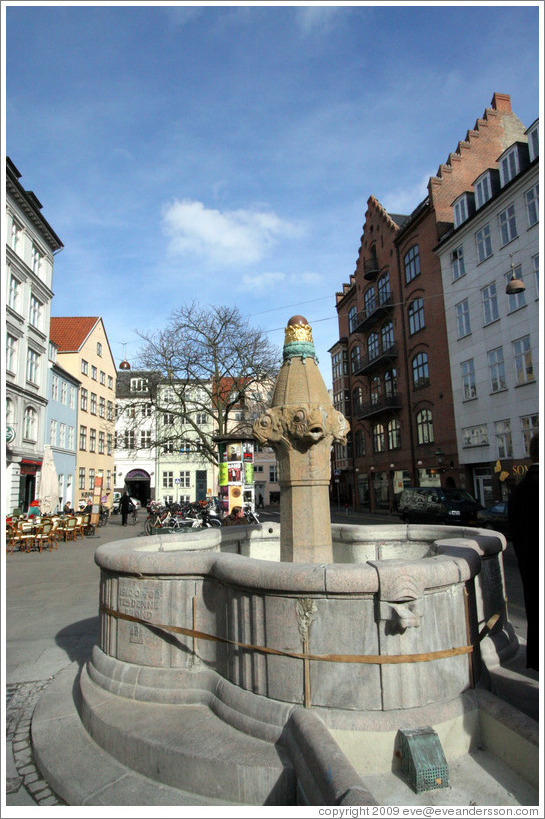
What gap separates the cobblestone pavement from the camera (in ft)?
10.5

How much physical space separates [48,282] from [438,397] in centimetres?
2394

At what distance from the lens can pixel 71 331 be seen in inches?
1612

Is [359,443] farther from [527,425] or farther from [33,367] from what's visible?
[33,367]

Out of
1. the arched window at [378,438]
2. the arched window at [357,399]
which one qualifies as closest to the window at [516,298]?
the arched window at [378,438]

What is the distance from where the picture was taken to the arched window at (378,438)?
36.6m

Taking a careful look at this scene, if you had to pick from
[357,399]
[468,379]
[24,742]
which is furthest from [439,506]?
[357,399]

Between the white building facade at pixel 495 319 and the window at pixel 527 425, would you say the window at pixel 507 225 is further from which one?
the window at pixel 527 425

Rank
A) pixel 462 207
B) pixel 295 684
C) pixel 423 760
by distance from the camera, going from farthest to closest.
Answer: pixel 462 207 → pixel 295 684 → pixel 423 760

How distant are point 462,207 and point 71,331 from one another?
101 feet

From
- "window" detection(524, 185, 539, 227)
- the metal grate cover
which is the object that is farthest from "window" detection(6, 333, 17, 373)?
the metal grate cover

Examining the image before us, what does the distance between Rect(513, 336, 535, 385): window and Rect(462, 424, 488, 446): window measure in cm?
341

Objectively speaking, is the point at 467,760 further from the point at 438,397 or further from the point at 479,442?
the point at 438,397

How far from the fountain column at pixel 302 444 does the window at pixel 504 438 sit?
20.1 m

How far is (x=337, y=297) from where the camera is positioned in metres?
48.9
